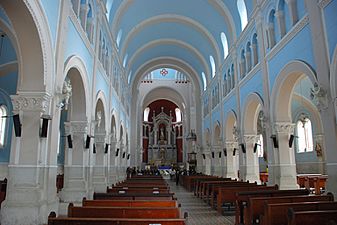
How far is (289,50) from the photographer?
9.83 meters

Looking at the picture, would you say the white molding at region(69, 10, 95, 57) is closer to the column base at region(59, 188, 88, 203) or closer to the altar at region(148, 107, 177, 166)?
the column base at region(59, 188, 88, 203)

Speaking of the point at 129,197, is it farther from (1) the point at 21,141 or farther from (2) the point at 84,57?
(2) the point at 84,57

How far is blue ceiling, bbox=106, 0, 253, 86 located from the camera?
54.0ft

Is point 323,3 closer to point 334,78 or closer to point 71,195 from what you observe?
point 334,78

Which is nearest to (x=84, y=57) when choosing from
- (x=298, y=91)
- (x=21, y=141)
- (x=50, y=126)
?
(x=50, y=126)

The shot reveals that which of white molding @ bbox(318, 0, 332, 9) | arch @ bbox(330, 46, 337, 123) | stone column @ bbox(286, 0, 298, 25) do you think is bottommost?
arch @ bbox(330, 46, 337, 123)

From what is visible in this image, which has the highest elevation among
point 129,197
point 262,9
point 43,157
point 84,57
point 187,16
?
Result: point 187,16

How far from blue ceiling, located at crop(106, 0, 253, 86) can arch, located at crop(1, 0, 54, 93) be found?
8.65 metres

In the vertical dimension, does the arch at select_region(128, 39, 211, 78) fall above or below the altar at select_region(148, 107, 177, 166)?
above

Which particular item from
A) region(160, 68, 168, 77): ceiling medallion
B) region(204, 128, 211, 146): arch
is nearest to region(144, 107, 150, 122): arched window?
region(160, 68, 168, 77): ceiling medallion

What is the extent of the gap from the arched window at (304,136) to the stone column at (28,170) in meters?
19.2

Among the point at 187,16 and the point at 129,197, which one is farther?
the point at 187,16

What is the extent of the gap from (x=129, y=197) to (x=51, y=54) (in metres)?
Result: 4.05

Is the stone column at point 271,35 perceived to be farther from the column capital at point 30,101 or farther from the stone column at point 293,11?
the column capital at point 30,101
